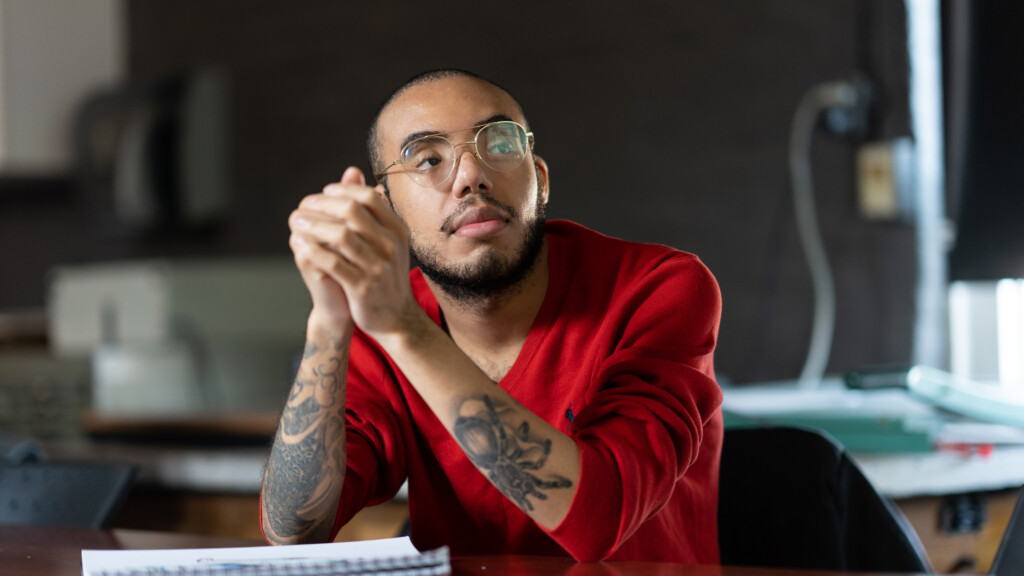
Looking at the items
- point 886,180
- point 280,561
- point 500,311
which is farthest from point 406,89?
point 886,180

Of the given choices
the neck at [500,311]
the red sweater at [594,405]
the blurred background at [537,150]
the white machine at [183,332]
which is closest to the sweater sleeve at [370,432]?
the red sweater at [594,405]

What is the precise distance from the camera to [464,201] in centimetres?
100

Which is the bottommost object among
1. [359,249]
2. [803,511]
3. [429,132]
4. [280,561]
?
[803,511]

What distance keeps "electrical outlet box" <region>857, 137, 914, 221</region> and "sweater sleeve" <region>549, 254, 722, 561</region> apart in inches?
51.5

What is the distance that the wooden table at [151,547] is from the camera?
0.75m

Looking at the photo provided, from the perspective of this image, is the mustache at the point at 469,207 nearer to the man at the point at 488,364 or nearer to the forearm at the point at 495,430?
the man at the point at 488,364

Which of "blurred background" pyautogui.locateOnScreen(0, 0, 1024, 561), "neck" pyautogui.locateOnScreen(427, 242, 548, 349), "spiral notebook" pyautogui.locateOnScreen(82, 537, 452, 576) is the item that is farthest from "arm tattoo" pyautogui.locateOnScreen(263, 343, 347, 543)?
"blurred background" pyautogui.locateOnScreen(0, 0, 1024, 561)

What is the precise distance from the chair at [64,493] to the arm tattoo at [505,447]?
0.58 metres

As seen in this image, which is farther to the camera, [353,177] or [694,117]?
[694,117]

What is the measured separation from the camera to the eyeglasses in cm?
101

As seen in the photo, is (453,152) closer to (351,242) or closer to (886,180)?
(351,242)

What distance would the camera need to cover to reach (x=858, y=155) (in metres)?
2.26

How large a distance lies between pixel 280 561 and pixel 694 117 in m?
1.95

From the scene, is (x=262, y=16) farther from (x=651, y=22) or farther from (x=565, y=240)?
(x=565, y=240)
